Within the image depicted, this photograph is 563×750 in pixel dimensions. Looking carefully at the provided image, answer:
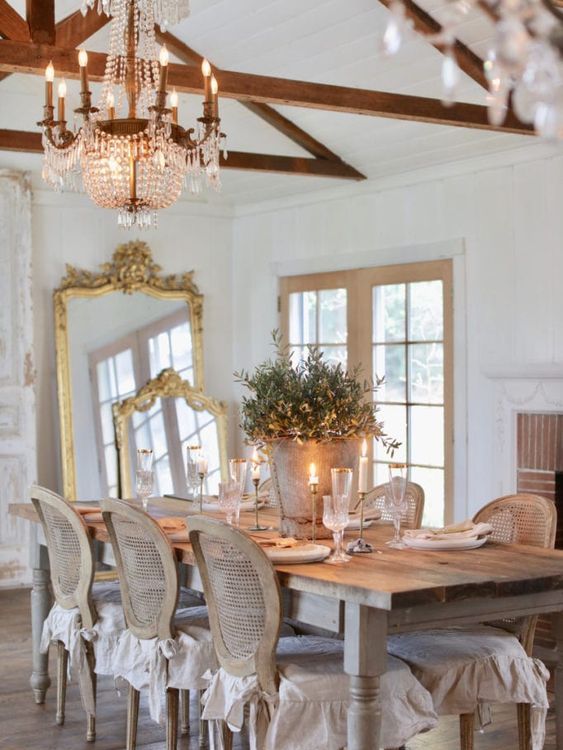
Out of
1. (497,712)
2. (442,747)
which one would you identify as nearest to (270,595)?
(442,747)

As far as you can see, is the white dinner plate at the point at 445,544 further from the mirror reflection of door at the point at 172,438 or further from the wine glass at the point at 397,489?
the mirror reflection of door at the point at 172,438

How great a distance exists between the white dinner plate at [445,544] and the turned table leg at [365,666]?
0.70 m

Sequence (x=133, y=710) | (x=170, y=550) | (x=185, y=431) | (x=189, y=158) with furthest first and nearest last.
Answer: (x=185, y=431)
(x=189, y=158)
(x=133, y=710)
(x=170, y=550)

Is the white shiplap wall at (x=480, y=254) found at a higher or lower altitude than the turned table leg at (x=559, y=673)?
higher

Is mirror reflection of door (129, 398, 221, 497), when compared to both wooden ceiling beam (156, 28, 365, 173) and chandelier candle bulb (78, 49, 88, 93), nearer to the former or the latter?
wooden ceiling beam (156, 28, 365, 173)

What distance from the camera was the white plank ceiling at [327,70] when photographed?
5969 millimetres

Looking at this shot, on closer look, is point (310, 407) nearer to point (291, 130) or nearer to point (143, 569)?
point (143, 569)

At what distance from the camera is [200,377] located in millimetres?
8352

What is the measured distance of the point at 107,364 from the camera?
25.9 ft

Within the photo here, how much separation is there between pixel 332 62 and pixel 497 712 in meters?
3.56

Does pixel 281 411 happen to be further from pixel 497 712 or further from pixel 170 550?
pixel 497 712

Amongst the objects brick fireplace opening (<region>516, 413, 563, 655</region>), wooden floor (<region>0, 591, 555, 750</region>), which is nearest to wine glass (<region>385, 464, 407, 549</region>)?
wooden floor (<region>0, 591, 555, 750</region>)

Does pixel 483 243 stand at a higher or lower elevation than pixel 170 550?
higher

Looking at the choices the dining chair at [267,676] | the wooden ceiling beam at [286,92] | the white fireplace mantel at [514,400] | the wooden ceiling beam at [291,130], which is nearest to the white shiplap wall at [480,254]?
the white fireplace mantel at [514,400]
